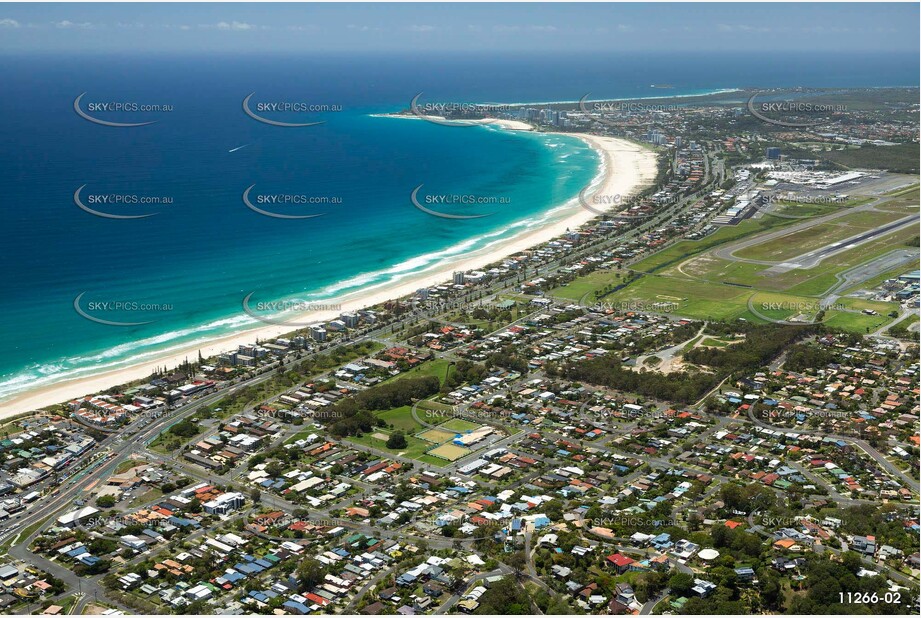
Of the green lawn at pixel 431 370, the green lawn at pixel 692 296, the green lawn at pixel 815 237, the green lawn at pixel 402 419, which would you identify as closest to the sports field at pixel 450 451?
the green lawn at pixel 402 419

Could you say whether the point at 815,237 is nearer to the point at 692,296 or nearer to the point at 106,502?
the point at 692,296

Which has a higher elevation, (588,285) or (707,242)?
(707,242)

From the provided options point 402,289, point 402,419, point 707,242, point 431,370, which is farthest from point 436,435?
point 707,242

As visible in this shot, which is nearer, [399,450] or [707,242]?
[399,450]

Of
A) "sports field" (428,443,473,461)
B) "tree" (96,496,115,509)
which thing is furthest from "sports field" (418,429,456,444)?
"tree" (96,496,115,509)

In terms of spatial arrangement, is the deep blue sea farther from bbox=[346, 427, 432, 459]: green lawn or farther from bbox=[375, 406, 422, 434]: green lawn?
bbox=[346, 427, 432, 459]: green lawn

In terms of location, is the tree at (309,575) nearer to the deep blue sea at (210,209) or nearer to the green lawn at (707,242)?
the deep blue sea at (210,209)
